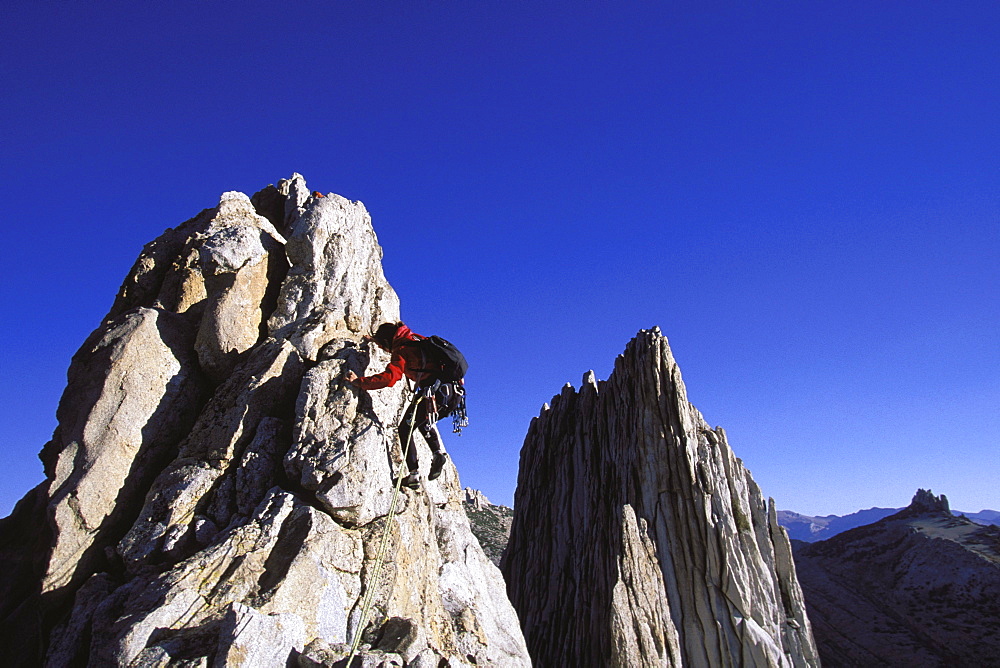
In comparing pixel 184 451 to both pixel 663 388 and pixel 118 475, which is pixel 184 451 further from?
pixel 663 388

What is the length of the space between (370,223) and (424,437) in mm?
4871

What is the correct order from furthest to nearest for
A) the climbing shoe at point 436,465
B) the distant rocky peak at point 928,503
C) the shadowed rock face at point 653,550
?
the distant rocky peak at point 928,503 < the shadowed rock face at point 653,550 < the climbing shoe at point 436,465

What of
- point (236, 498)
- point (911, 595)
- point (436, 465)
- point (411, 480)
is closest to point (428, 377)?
point (436, 465)

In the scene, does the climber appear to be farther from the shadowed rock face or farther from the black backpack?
the shadowed rock face

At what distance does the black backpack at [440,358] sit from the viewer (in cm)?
1013

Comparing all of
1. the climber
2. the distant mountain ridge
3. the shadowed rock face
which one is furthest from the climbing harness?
the distant mountain ridge

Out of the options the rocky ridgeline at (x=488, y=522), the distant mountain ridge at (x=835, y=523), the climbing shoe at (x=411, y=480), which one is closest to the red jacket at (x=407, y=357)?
the climbing shoe at (x=411, y=480)

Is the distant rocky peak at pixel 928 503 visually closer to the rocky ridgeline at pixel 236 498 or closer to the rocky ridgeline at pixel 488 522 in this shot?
the rocky ridgeline at pixel 488 522

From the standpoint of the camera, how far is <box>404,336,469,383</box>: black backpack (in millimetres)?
10133

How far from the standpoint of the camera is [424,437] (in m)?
10.1

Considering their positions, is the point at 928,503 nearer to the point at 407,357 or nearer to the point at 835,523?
the point at 407,357

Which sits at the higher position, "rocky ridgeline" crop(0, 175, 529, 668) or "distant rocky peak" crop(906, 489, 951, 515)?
"distant rocky peak" crop(906, 489, 951, 515)

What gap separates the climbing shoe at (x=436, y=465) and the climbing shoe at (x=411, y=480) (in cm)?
77

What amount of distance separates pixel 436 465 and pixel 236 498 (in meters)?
3.32
